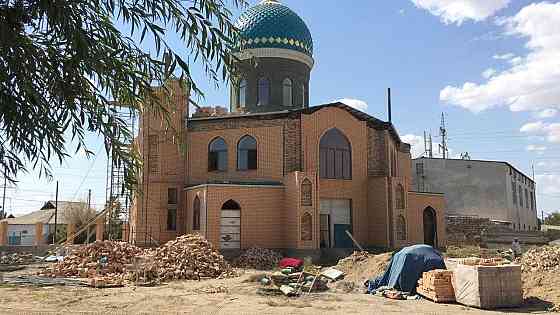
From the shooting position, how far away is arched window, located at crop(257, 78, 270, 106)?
95.9 ft

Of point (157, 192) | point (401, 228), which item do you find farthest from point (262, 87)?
point (401, 228)

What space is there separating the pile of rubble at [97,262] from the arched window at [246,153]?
21.6ft

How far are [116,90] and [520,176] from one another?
43617 millimetres

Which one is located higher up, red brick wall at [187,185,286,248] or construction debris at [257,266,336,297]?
red brick wall at [187,185,286,248]

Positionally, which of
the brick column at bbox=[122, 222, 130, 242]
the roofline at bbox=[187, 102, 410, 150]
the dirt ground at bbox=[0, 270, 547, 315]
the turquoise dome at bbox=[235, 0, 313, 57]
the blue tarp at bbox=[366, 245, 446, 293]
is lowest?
the dirt ground at bbox=[0, 270, 547, 315]

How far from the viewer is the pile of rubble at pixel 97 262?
1897 centimetres

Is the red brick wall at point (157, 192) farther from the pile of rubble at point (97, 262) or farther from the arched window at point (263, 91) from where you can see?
the arched window at point (263, 91)

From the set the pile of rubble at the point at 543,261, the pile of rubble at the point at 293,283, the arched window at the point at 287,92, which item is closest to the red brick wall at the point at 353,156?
the arched window at the point at 287,92

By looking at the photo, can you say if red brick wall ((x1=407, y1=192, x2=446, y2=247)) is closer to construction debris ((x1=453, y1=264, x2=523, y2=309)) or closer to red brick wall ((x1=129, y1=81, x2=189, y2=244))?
red brick wall ((x1=129, y1=81, x2=189, y2=244))

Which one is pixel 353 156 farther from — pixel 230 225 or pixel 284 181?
pixel 230 225

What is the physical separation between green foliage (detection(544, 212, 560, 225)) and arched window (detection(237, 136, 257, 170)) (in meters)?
56.4

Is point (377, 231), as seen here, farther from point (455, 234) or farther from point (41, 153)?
Answer: point (41, 153)

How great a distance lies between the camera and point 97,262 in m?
19.6

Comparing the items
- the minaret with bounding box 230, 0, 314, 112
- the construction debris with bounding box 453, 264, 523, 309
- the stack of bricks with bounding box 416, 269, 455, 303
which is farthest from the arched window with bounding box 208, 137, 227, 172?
the construction debris with bounding box 453, 264, 523, 309
